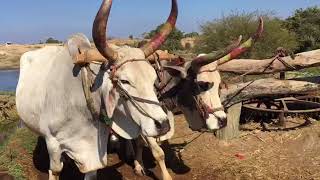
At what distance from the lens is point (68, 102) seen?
495cm

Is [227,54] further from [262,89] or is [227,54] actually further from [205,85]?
[262,89]

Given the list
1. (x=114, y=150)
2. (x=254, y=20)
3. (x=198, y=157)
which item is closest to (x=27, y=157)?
(x=114, y=150)

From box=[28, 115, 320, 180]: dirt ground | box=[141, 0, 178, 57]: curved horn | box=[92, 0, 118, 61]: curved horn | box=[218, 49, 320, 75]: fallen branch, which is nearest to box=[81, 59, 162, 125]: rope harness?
box=[92, 0, 118, 61]: curved horn

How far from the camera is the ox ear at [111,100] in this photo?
4465 millimetres

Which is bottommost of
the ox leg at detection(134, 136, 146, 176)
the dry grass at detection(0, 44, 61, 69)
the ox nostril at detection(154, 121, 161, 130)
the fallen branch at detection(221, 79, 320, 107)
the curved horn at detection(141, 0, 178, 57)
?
the dry grass at detection(0, 44, 61, 69)

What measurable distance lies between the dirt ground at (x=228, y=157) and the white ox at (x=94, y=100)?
131 centimetres

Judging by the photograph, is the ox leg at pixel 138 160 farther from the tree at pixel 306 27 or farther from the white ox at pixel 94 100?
the tree at pixel 306 27

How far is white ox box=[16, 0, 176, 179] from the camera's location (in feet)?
14.2

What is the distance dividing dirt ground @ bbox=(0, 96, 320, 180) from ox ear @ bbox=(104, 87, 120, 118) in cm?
224

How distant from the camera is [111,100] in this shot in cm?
450

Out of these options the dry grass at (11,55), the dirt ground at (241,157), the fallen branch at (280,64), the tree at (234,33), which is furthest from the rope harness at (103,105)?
the dry grass at (11,55)

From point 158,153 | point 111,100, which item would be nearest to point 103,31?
point 111,100

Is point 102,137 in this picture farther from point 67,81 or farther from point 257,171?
point 257,171

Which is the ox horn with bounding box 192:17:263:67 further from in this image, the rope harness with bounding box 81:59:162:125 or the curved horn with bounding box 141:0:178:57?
the rope harness with bounding box 81:59:162:125
